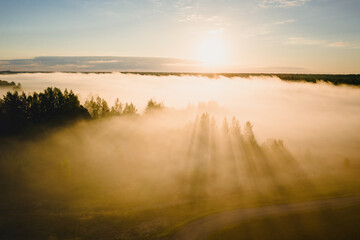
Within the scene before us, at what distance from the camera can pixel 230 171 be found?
261ft

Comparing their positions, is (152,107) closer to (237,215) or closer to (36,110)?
(36,110)

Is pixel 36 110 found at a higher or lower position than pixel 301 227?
higher

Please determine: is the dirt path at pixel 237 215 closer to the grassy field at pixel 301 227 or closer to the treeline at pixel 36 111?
the grassy field at pixel 301 227

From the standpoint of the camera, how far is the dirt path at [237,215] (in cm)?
4550

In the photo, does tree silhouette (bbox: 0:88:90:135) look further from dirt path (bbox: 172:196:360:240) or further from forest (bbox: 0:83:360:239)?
dirt path (bbox: 172:196:360:240)

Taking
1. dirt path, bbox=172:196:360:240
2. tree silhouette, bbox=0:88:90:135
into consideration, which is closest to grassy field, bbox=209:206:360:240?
dirt path, bbox=172:196:360:240

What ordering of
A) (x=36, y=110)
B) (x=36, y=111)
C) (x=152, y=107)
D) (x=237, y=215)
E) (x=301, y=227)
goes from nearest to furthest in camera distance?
(x=301, y=227) < (x=237, y=215) < (x=36, y=111) < (x=36, y=110) < (x=152, y=107)

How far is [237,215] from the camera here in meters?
52.2

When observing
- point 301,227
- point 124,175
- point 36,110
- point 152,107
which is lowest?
point 301,227

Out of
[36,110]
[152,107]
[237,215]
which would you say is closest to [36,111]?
[36,110]

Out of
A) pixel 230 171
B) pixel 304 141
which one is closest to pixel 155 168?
pixel 230 171

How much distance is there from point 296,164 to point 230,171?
107 feet

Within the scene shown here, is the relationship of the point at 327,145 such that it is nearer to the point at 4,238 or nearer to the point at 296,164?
the point at 296,164

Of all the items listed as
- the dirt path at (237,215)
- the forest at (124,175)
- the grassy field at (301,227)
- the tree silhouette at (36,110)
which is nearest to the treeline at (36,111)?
the tree silhouette at (36,110)
